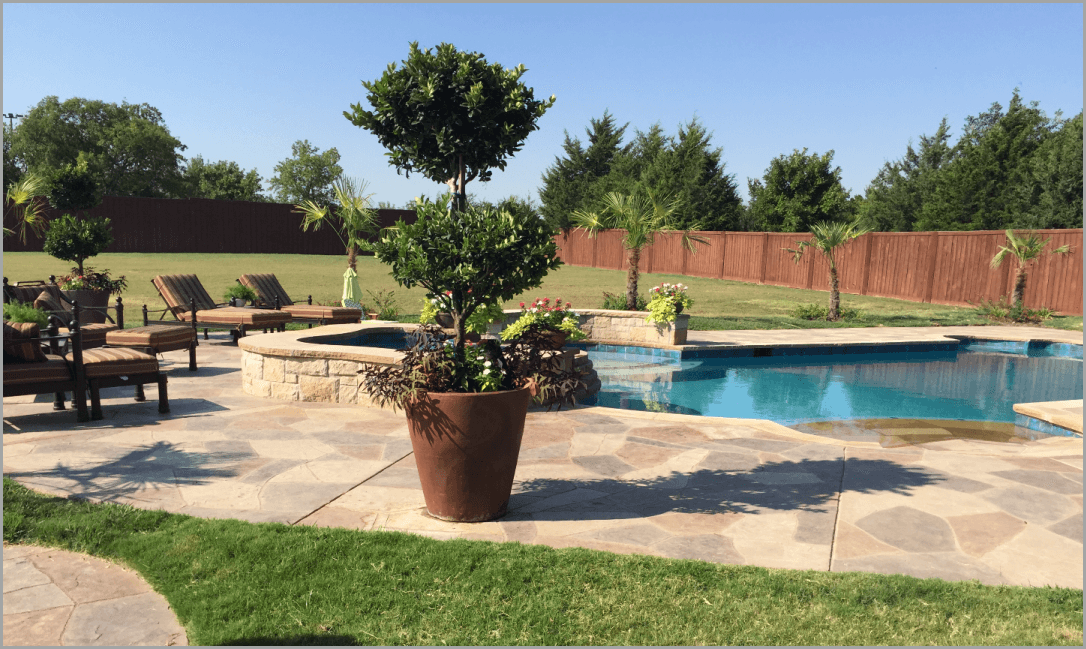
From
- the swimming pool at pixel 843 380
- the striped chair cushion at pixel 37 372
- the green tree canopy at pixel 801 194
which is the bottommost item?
the swimming pool at pixel 843 380

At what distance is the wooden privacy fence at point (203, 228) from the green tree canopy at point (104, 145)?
18.8 metres

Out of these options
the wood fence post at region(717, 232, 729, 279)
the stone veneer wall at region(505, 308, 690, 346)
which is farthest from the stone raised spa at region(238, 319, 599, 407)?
the wood fence post at region(717, 232, 729, 279)

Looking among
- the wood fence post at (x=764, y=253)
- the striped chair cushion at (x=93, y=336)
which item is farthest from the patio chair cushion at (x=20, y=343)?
the wood fence post at (x=764, y=253)

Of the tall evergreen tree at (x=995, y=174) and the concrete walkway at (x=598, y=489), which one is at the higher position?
the tall evergreen tree at (x=995, y=174)

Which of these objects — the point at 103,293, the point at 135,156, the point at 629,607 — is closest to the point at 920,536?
the point at 629,607

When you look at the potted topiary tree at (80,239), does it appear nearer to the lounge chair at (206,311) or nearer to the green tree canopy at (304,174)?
the lounge chair at (206,311)

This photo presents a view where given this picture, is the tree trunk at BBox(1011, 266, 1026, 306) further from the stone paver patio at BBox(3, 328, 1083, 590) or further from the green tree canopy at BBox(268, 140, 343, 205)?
the green tree canopy at BBox(268, 140, 343, 205)

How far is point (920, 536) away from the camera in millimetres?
3941

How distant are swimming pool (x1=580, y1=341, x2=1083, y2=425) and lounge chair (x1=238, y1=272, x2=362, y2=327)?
3939 mm

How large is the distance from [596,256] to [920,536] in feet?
114

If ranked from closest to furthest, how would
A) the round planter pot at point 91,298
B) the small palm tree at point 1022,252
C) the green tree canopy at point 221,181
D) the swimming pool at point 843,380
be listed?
the swimming pool at point 843,380 → the round planter pot at point 91,298 → the small palm tree at point 1022,252 → the green tree canopy at point 221,181

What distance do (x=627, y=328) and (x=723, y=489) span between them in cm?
808

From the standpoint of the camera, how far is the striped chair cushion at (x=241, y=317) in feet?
32.8

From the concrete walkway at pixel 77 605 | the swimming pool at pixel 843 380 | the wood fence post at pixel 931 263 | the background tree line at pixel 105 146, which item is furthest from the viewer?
the background tree line at pixel 105 146
